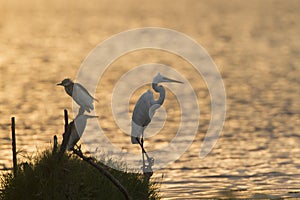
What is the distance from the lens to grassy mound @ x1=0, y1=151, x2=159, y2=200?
13180mm

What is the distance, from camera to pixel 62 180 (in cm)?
1319

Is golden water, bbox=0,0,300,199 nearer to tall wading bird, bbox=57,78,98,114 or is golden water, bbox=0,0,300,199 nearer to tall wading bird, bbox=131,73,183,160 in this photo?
tall wading bird, bbox=131,73,183,160

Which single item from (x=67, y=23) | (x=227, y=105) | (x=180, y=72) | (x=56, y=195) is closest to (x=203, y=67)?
(x=180, y=72)

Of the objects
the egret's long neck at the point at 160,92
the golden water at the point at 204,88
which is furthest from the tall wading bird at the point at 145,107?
the golden water at the point at 204,88

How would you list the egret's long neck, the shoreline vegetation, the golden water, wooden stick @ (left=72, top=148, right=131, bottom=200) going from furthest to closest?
1. the golden water
2. the egret's long neck
3. the shoreline vegetation
4. wooden stick @ (left=72, top=148, right=131, bottom=200)

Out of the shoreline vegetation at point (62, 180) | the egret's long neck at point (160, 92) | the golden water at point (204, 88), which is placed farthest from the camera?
the golden water at point (204, 88)

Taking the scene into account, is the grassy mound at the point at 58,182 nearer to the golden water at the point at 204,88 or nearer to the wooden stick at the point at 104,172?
the wooden stick at the point at 104,172

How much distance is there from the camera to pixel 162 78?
17781 millimetres

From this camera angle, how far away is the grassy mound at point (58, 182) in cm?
1318

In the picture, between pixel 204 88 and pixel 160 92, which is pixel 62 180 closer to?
pixel 160 92

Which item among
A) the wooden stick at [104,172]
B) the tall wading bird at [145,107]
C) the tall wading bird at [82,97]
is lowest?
the wooden stick at [104,172]

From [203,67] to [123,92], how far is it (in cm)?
699

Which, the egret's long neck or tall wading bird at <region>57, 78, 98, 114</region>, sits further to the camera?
the egret's long neck

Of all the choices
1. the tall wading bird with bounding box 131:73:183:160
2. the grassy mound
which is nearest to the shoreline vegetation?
the grassy mound
